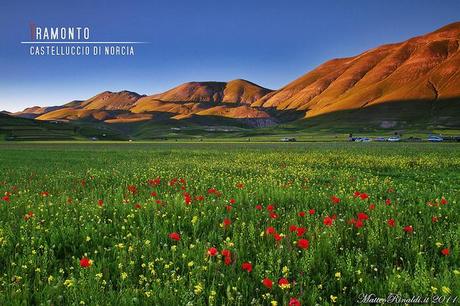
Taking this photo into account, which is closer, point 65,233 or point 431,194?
point 65,233

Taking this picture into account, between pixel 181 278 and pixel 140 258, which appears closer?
pixel 181 278

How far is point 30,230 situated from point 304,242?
5.51 meters

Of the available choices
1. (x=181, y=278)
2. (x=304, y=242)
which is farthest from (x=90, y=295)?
(x=304, y=242)

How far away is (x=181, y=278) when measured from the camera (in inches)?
185

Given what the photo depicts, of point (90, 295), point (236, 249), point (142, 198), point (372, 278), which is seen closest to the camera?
point (90, 295)

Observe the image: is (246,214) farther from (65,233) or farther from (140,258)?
(65,233)

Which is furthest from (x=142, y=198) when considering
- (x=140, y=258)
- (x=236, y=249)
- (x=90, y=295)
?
(x=90, y=295)

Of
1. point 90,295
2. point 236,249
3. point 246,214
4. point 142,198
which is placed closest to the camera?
point 90,295

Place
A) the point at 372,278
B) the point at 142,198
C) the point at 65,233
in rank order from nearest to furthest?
the point at 372,278
the point at 65,233
the point at 142,198

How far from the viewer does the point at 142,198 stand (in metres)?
10.8

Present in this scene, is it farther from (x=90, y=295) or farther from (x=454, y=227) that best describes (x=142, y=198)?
(x=454, y=227)

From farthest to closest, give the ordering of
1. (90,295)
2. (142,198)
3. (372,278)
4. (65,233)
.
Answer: (142,198), (65,233), (372,278), (90,295)

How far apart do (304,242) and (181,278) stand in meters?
1.72

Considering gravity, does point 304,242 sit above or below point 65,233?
above
